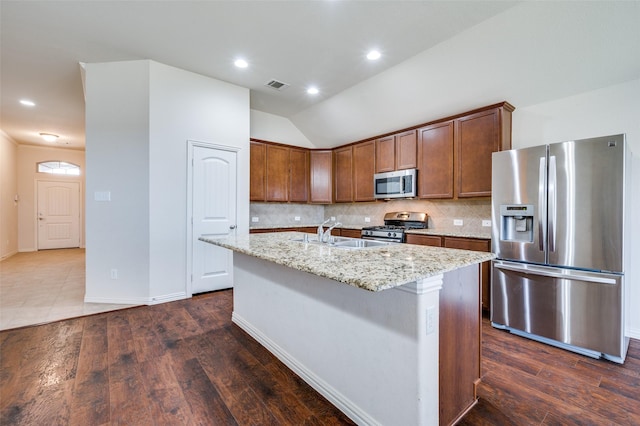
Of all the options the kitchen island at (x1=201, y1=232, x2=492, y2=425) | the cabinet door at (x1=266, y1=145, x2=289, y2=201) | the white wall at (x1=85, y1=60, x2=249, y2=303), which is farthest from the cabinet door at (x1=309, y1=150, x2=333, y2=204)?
the kitchen island at (x1=201, y1=232, x2=492, y2=425)

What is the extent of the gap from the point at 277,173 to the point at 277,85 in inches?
60.4

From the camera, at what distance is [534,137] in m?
3.37

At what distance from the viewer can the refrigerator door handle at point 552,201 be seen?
99.6 inches

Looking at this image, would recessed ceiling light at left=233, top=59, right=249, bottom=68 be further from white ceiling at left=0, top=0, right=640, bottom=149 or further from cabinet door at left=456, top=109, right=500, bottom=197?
cabinet door at left=456, top=109, right=500, bottom=197

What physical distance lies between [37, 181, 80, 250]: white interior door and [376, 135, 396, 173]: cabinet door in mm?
8991

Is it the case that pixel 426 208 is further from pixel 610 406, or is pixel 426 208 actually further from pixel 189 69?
pixel 189 69

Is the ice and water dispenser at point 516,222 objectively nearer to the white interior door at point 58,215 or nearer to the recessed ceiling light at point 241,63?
the recessed ceiling light at point 241,63

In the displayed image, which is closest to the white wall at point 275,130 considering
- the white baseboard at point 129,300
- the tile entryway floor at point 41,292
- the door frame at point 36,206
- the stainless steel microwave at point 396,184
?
the stainless steel microwave at point 396,184

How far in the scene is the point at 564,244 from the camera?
2.49 m

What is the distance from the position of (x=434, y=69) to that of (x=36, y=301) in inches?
226

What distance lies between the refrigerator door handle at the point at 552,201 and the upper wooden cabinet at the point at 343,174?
313 cm

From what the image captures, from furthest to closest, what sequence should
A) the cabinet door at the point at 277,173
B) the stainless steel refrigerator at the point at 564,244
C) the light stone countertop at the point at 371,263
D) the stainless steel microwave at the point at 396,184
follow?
the cabinet door at the point at 277,173, the stainless steel microwave at the point at 396,184, the stainless steel refrigerator at the point at 564,244, the light stone countertop at the point at 371,263

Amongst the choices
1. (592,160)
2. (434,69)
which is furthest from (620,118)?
(434,69)

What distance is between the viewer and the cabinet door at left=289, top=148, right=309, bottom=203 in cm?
539
